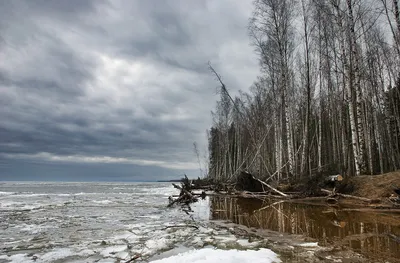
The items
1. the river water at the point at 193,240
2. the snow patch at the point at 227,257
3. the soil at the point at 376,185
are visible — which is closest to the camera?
the snow patch at the point at 227,257

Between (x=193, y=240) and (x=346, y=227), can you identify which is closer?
(x=193, y=240)

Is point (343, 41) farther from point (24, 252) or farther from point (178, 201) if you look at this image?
point (24, 252)

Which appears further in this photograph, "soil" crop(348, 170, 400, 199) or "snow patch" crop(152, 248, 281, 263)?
"soil" crop(348, 170, 400, 199)

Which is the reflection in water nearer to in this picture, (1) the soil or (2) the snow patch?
(2) the snow patch

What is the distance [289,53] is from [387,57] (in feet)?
25.3

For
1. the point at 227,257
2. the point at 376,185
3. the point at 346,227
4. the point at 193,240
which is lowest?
the point at 193,240

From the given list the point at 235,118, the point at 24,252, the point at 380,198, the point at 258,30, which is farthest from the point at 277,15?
the point at 235,118

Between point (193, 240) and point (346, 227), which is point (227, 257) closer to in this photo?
point (193, 240)

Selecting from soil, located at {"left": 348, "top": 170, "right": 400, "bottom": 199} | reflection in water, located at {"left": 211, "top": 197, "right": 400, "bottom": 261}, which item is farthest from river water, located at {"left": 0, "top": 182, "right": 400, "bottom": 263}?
soil, located at {"left": 348, "top": 170, "right": 400, "bottom": 199}

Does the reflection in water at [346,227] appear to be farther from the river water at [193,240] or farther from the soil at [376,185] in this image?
the soil at [376,185]

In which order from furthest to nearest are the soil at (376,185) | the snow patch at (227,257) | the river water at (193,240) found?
the soil at (376,185) → the river water at (193,240) → the snow patch at (227,257)

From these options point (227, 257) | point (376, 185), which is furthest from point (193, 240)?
point (376, 185)

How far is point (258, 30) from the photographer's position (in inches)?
758

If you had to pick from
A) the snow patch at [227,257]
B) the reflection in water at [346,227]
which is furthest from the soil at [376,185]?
the snow patch at [227,257]
